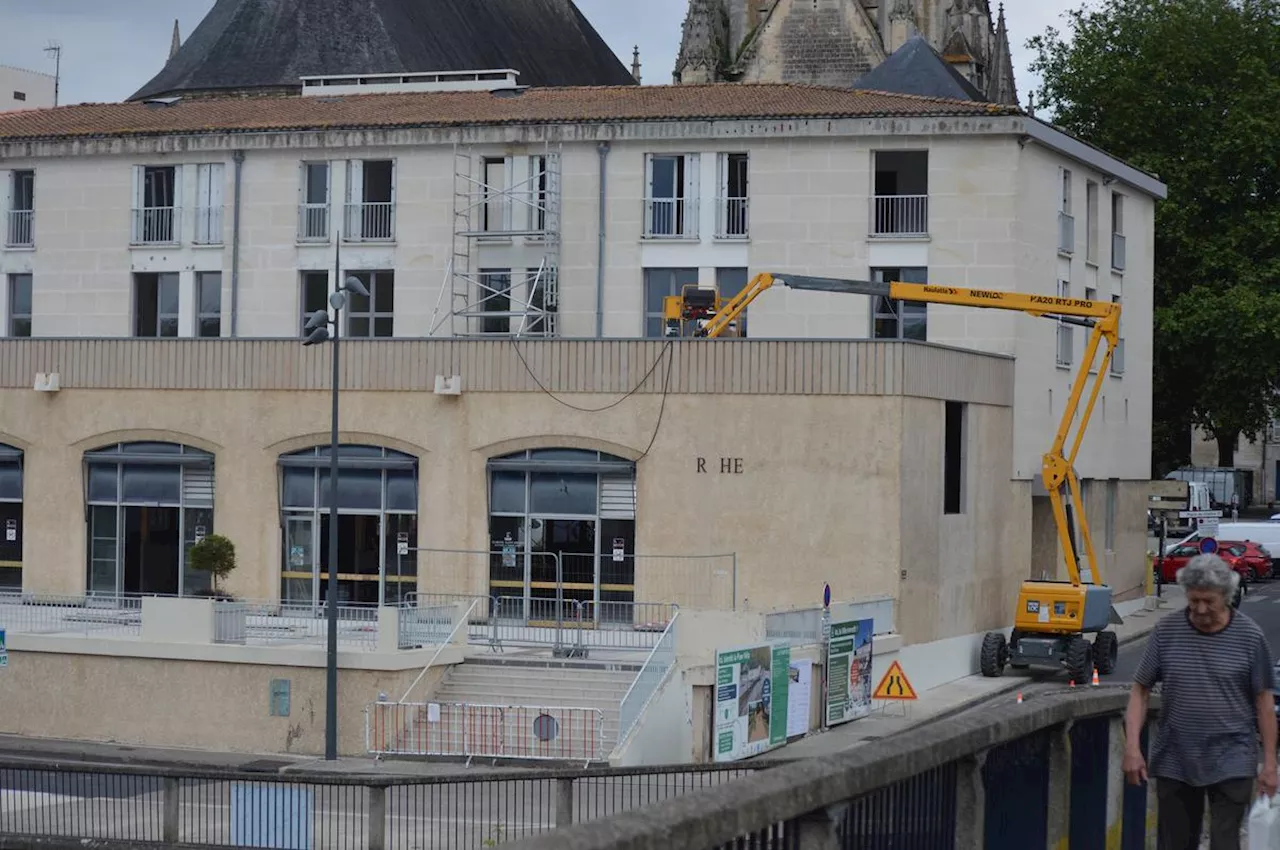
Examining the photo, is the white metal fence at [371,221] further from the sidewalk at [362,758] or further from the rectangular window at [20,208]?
the sidewalk at [362,758]

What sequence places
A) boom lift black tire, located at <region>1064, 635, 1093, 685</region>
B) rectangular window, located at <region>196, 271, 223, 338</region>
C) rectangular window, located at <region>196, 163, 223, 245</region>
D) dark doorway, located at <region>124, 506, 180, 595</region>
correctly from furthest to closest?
rectangular window, located at <region>196, 271, 223, 338</region>
rectangular window, located at <region>196, 163, 223, 245</region>
dark doorway, located at <region>124, 506, 180, 595</region>
boom lift black tire, located at <region>1064, 635, 1093, 685</region>

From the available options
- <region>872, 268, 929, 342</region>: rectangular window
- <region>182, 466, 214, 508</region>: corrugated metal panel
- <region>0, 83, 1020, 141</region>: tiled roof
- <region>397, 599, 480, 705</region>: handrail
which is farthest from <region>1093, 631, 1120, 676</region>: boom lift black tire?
<region>182, 466, 214, 508</region>: corrugated metal panel

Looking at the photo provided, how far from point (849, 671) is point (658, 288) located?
14450 mm

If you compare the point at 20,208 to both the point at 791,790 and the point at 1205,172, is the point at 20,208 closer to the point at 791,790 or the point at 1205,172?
the point at 1205,172

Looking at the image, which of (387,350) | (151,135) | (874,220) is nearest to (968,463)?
(874,220)

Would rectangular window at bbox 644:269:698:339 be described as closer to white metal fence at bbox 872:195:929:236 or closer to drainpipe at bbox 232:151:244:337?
white metal fence at bbox 872:195:929:236

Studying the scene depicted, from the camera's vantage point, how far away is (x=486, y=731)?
30.6m

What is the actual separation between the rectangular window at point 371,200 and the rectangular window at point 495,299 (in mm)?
2382

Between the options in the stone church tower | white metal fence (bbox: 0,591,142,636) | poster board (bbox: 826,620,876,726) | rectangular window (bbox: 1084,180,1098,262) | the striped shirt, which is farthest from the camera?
the stone church tower

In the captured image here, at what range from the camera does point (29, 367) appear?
4284 centimetres

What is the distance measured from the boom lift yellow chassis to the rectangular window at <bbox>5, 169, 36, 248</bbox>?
16.0 m

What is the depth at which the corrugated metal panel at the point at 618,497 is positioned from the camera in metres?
39.3

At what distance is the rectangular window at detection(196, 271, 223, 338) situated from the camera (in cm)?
4878

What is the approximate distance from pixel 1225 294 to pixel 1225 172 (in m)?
4.99
